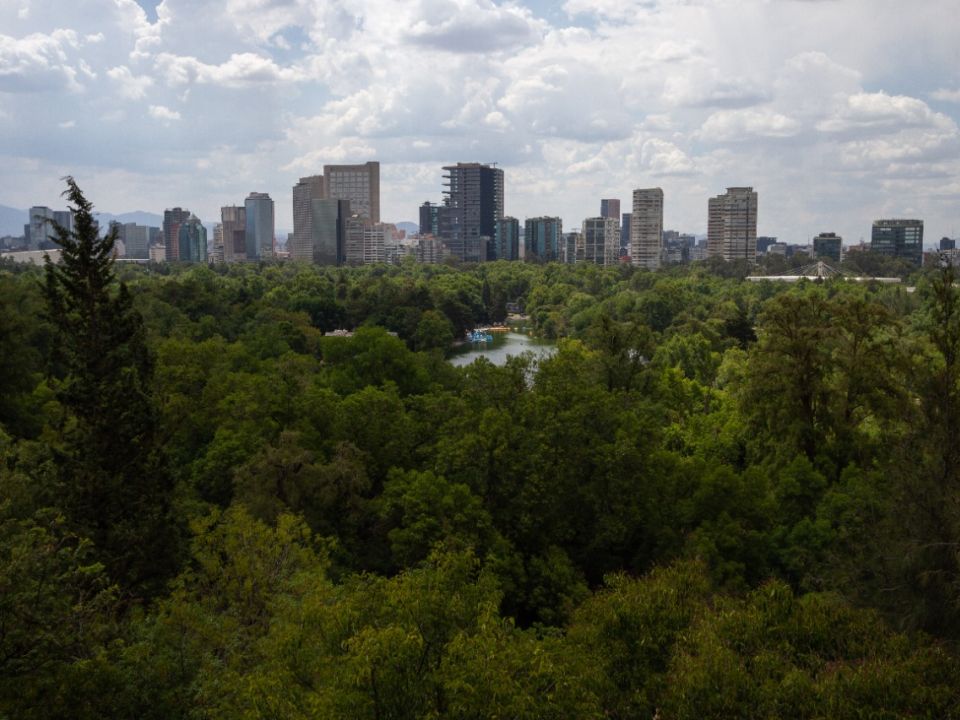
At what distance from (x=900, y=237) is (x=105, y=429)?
537 ft

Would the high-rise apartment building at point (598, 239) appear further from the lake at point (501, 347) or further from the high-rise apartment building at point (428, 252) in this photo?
the lake at point (501, 347)

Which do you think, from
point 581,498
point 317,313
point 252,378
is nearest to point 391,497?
point 581,498

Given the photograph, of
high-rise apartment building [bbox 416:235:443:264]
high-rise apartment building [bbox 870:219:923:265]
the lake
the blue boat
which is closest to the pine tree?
the lake

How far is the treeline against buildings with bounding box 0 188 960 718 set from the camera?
901 centimetres

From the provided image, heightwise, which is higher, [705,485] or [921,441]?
[921,441]

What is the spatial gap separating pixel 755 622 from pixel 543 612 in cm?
612

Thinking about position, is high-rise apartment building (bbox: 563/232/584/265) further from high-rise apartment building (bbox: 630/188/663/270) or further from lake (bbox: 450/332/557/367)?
lake (bbox: 450/332/557/367)

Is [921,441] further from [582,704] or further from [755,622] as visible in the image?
[582,704]

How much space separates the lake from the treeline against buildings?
34.5 metres

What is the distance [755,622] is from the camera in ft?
34.1

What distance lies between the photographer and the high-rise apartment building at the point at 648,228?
184250mm

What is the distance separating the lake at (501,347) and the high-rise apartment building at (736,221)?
4198 inches

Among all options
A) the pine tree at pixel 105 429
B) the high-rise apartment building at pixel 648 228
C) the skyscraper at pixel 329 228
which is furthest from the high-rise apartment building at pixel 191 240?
the pine tree at pixel 105 429

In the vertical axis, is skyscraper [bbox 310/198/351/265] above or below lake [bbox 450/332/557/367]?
above
